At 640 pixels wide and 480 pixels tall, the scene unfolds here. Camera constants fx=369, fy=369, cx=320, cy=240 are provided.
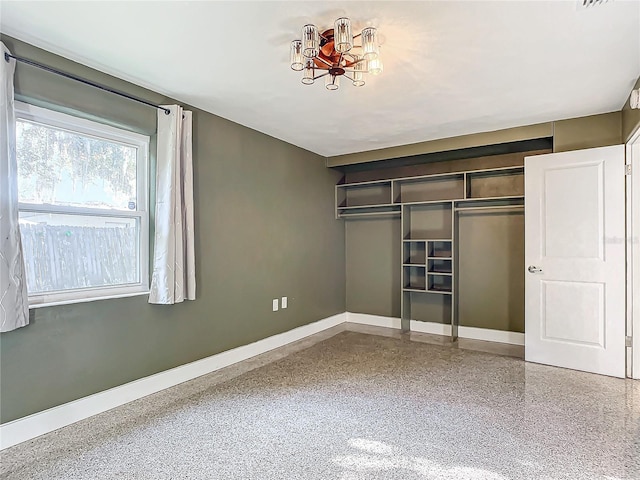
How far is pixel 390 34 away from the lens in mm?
2039

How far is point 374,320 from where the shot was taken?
16.9 feet

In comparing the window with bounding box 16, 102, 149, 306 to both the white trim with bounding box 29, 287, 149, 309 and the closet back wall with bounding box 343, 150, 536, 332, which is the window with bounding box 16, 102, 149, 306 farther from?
the closet back wall with bounding box 343, 150, 536, 332

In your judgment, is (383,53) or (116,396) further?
(116,396)

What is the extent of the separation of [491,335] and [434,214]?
1.59 meters

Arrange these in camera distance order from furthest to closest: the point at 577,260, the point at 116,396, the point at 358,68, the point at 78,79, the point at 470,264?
the point at 470,264
the point at 577,260
the point at 116,396
the point at 78,79
the point at 358,68

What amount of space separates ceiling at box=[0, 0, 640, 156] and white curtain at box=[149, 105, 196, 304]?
0.98ft

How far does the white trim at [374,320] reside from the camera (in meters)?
4.99

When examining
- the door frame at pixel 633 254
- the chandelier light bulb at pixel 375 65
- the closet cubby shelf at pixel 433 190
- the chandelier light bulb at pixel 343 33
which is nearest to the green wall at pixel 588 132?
the door frame at pixel 633 254

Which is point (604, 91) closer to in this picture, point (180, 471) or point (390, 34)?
point (390, 34)

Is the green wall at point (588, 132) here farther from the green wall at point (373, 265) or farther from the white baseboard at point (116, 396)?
the white baseboard at point (116, 396)

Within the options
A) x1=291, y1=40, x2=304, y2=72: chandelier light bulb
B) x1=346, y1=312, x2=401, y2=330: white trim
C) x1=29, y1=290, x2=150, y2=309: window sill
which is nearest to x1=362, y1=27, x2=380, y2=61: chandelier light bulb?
x1=291, y1=40, x2=304, y2=72: chandelier light bulb

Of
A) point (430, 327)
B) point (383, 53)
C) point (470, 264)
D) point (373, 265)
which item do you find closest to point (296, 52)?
point (383, 53)

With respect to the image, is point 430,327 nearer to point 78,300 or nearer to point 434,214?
point 434,214

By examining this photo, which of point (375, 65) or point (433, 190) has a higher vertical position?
point (375, 65)
